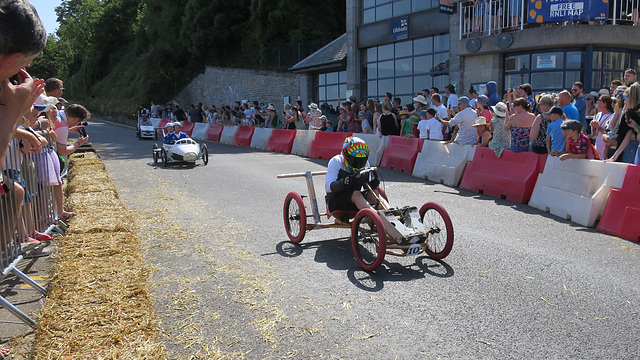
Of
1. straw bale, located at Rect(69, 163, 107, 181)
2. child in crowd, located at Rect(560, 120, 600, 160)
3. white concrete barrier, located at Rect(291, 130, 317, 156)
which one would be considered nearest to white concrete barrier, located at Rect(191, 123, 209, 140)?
white concrete barrier, located at Rect(291, 130, 317, 156)

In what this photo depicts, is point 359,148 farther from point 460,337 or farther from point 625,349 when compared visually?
point 625,349

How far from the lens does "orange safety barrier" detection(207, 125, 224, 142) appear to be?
991 inches

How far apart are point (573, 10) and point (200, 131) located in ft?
60.9

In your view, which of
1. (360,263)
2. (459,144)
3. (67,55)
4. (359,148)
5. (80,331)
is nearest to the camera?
(80,331)

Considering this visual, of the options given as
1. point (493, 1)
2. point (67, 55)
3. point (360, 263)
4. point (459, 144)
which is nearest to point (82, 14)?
point (67, 55)

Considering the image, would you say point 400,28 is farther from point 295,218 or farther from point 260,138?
point 295,218

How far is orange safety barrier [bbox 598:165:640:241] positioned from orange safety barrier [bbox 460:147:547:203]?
6.16 feet

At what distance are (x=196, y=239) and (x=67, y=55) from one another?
79.5m

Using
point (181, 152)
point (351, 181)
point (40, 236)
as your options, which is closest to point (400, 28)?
point (181, 152)

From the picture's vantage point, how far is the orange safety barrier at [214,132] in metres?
25.2

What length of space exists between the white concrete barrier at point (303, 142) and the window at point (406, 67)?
22.6 ft

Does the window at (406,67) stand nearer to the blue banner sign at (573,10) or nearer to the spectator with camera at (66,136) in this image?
the blue banner sign at (573,10)

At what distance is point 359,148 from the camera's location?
19.7 ft

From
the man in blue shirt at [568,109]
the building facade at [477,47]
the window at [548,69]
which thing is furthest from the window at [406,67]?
the man in blue shirt at [568,109]
